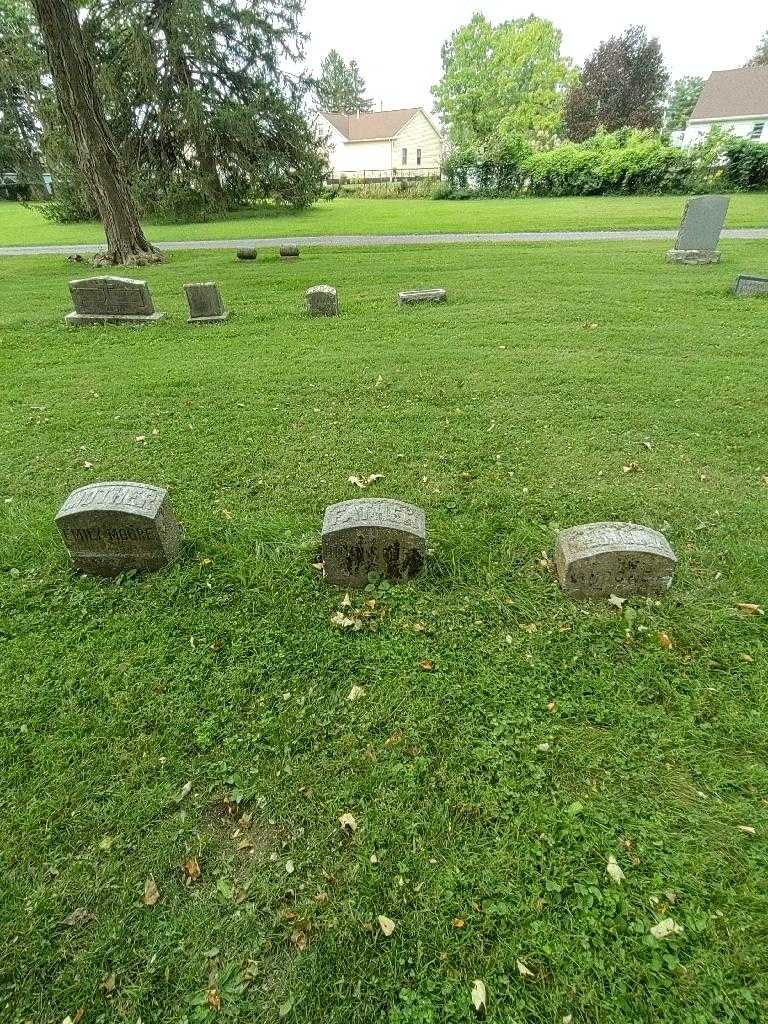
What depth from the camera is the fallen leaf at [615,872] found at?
2.28 metres

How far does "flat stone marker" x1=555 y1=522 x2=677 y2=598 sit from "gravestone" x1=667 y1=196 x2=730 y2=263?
12.0 metres

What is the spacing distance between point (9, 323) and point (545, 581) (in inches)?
445

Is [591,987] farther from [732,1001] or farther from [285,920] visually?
[285,920]

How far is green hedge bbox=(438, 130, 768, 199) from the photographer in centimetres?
2817

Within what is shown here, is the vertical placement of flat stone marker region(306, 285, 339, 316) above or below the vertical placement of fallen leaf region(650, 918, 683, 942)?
above

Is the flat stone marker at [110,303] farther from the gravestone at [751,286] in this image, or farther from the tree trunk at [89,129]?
the gravestone at [751,286]

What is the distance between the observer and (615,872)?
2.30 m

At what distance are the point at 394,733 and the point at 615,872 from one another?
1.17 meters

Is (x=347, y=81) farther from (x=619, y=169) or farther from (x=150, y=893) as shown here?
(x=150, y=893)

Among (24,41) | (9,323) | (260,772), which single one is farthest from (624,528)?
(24,41)

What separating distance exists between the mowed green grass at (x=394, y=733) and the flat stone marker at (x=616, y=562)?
17 cm

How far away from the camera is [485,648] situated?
3381 mm

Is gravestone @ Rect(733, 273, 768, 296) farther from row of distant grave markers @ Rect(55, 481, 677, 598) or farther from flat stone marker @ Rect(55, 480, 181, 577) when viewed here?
flat stone marker @ Rect(55, 480, 181, 577)

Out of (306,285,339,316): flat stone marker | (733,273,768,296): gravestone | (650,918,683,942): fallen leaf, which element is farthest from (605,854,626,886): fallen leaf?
(733,273,768,296): gravestone
